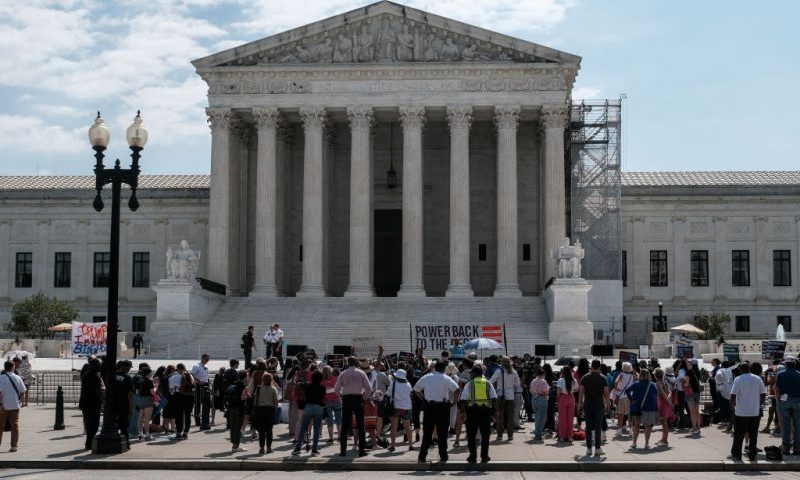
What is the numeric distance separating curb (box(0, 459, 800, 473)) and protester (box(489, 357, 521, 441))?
3.58 m

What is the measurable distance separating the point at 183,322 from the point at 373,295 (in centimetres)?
1178

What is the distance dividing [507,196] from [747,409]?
41105 mm

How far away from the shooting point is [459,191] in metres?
63.7

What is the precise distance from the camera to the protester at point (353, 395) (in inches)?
929

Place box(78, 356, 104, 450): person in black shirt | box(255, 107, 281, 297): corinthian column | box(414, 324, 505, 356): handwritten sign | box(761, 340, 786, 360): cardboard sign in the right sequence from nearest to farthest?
box(78, 356, 104, 450): person in black shirt < box(414, 324, 505, 356): handwritten sign < box(761, 340, 786, 360): cardboard sign < box(255, 107, 281, 297): corinthian column

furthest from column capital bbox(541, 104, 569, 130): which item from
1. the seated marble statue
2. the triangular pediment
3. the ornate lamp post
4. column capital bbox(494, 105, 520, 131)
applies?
the ornate lamp post

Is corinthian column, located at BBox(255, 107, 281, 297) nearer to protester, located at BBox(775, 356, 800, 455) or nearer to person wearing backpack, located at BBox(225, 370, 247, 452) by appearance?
person wearing backpack, located at BBox(225, 370, 247, 452)

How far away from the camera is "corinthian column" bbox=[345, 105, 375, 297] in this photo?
209ft

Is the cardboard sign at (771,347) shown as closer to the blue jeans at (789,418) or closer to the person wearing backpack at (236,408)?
the blue jeans at (789,418)

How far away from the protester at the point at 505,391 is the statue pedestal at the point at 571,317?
29.1 m

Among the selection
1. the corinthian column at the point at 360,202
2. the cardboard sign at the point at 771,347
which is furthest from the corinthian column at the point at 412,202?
the cardboard sign at the point at 771,347

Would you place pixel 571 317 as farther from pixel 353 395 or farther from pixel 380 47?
pixel 353 395

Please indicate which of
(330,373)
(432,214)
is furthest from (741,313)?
(330,373)

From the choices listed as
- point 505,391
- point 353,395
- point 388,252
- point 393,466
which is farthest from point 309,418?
point 388,252
